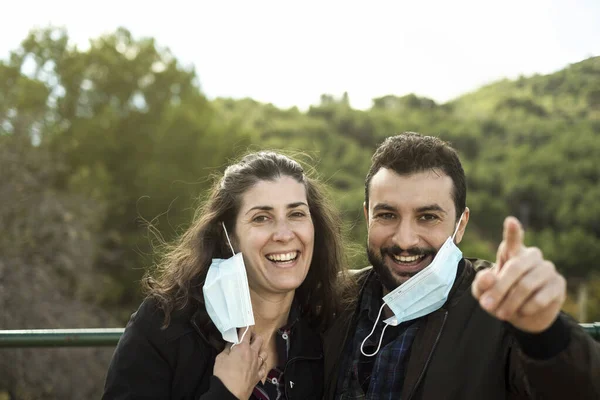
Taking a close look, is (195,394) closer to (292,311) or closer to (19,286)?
(292,311)

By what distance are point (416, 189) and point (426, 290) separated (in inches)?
17.1

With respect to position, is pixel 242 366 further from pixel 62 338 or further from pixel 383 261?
pixel 62 338

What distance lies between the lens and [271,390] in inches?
119

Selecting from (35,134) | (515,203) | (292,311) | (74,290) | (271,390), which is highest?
(35,134)

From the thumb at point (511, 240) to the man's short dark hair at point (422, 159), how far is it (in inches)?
47.8

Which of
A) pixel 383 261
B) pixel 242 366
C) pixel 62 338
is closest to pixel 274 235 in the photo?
pixel 383 261

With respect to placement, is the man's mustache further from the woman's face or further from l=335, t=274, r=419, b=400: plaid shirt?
the woman's face

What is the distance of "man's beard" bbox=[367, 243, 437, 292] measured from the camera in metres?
3.01

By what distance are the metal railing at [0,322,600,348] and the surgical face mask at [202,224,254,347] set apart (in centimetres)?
42

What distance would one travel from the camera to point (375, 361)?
2857 mm

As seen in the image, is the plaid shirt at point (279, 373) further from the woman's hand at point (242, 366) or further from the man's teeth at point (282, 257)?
the man's teeth at point (282, 257)

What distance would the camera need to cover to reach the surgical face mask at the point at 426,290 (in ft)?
9.37

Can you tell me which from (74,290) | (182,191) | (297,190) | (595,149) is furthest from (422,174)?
(595,149)

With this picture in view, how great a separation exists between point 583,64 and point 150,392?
2337 millimetres
